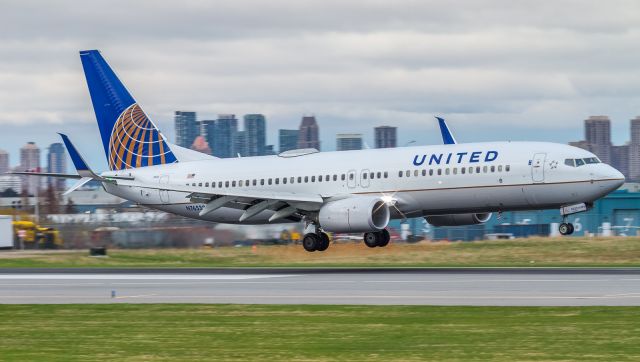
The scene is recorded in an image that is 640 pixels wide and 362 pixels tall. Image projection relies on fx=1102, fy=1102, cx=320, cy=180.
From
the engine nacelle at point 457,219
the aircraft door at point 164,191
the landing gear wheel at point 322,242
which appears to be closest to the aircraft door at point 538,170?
the engine nacelle at point 457,219

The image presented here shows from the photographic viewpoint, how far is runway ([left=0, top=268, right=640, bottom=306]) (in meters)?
29.0

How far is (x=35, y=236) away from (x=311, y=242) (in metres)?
41.2

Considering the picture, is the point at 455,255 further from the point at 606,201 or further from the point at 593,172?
the point at 606,201

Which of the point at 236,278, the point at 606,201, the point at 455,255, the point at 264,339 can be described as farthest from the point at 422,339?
the point at 606,201

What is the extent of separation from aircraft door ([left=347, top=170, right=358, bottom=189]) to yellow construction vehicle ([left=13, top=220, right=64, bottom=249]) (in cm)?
3382

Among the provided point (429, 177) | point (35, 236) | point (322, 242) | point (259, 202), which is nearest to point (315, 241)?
point (322, 242)

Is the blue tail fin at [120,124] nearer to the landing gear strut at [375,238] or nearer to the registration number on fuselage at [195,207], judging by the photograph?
the registration number on fuselage at [195,207]

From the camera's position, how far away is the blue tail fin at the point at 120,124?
57.5 m

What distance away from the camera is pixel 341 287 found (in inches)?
1355

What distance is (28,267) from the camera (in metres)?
52.9

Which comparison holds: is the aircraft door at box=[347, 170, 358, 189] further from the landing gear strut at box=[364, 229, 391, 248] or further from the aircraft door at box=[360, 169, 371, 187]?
the landing gear strut at box=[364, 229, 391, 248]

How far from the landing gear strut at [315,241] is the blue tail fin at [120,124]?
1042 cm

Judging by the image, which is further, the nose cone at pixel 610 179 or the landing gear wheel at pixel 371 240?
the landing gear wheel at pixel 371 240

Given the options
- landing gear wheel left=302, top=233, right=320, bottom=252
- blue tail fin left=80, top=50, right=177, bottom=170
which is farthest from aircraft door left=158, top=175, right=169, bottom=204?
landing gear wheel left=302, top=233, right=320, bottom=252
